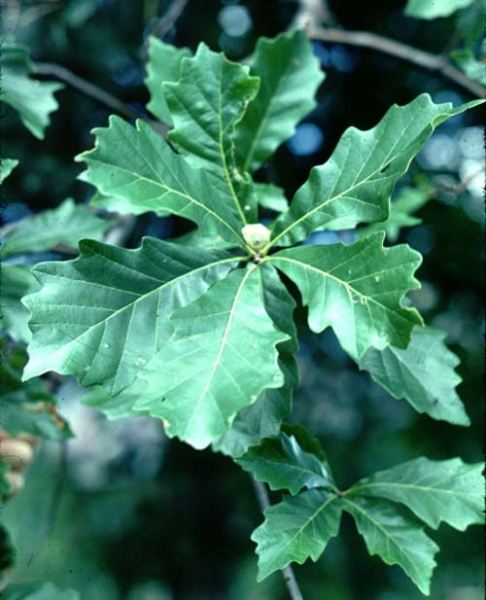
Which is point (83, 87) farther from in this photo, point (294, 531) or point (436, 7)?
point (294, 531)

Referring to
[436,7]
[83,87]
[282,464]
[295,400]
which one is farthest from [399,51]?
[295,400]

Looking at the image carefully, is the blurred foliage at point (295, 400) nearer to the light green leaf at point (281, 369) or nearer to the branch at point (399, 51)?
the branch at point (399, 51)

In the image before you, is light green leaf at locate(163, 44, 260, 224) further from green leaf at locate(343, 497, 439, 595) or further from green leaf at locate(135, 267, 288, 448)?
green leaf at locate(343, 497, 439, 595)

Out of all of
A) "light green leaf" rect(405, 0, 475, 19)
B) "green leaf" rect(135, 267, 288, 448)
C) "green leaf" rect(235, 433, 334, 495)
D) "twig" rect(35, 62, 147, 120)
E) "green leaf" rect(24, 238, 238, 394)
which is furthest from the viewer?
"twig" rect(35, 62, 147, 120)

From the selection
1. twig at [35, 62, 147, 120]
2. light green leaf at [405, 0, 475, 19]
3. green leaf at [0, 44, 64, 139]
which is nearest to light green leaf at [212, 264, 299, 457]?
green leaf at [0, 44, 64, 139]

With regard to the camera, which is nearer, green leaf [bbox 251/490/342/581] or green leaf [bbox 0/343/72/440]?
green leaf [bbox 251/490/342/581]

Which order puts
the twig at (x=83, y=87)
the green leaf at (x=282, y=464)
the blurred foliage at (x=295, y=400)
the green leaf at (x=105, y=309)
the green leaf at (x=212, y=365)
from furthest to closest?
the blurred foliage at (x=295, y=400) → the twig at (x=83, y=87) → the green leaf at (x=282, y=464) → the green leaf at (x=105, y=309) → the green leaf at (x=212, y=365)

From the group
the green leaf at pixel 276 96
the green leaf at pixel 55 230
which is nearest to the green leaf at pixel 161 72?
the green leaf at pixel 276 96
